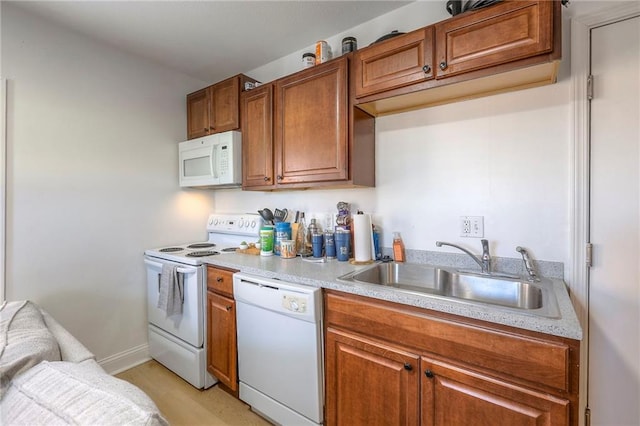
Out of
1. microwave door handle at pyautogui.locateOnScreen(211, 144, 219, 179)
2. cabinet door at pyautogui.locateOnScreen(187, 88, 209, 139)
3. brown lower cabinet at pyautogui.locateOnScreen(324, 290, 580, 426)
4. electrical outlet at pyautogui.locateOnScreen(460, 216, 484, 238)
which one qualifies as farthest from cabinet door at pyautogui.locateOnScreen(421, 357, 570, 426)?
cabinet door at pyautogui.locateOnScreen(187, 88, 209, 139)

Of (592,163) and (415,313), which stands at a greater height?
(592,163)

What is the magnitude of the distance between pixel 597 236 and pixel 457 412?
3.28 ft

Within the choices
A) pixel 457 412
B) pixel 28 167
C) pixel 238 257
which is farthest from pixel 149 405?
pixel 28 167

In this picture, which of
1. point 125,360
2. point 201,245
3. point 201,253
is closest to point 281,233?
point 201,253

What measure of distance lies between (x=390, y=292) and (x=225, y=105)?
6.29 feet

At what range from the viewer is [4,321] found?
1181 millimetres

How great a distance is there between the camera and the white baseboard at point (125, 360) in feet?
6.95

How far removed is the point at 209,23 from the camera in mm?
1866

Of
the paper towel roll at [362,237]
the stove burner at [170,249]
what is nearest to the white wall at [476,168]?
the paper towel roll at [362,237]

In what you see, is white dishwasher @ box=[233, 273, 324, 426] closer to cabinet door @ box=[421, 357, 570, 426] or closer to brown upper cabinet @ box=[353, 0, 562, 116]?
cabinet door @ box=[421, 357, 570, 426]

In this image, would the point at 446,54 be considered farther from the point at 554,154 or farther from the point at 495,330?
the point at 495,330

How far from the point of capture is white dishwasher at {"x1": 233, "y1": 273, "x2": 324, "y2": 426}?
138cm

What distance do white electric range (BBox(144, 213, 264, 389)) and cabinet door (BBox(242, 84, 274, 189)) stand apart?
1.32ft

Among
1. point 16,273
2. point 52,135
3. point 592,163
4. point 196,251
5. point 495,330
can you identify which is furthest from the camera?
point 196,251
